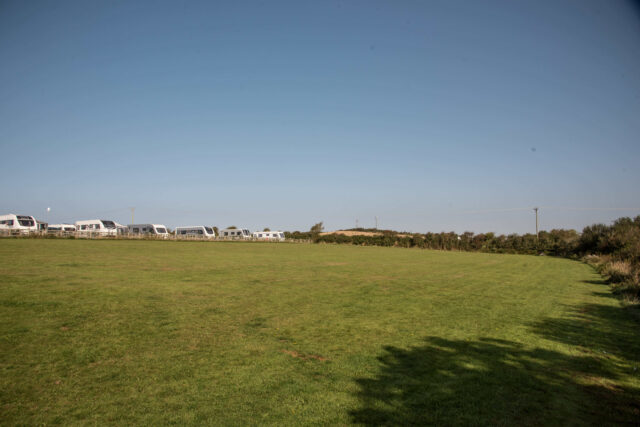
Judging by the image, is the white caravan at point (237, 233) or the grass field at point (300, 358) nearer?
the grass field at point (300, 358)

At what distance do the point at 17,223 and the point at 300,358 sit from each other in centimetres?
4836

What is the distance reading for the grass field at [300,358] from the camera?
387 cm

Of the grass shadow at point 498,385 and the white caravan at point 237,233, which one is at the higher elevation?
the white caravan at point 237,233

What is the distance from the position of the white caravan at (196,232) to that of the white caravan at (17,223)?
2105cm

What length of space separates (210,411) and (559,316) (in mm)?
9222

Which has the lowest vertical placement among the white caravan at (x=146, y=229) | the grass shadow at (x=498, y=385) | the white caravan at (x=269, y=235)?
the grass shadow at (x=498, y=385)

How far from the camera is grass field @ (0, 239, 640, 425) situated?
12.7 feet

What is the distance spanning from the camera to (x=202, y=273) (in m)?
14.6

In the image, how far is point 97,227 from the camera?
4747 centimetres

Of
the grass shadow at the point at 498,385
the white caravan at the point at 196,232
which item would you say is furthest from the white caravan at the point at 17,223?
the grass shadow at the point at 498,385

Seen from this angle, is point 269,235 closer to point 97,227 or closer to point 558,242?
point 97,227

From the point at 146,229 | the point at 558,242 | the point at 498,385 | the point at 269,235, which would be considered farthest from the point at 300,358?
the point at 269,235

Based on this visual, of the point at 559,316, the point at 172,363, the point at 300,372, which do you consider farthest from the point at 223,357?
the point at 559,316

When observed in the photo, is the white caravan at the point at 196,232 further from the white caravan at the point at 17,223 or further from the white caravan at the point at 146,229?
the white caravan at the point at 17,223
